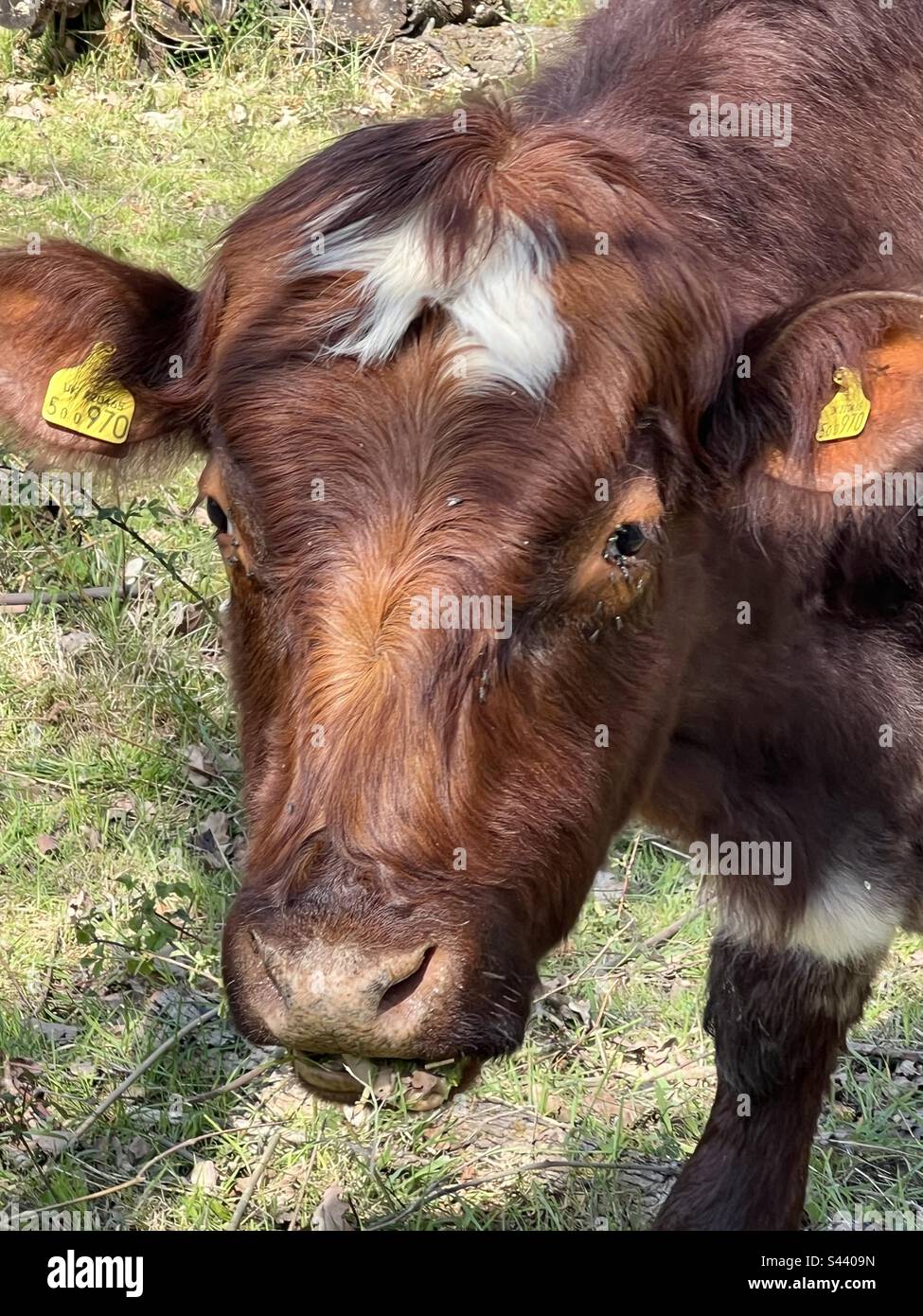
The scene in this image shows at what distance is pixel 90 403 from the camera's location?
3.80 metres

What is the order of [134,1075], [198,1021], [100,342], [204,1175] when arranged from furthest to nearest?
[198,1021] → [134,1075] → [204,1175] → [100,342]

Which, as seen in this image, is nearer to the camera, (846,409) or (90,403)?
(846,409)

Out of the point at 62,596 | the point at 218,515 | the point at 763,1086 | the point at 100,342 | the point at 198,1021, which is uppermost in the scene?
the point at 100,342

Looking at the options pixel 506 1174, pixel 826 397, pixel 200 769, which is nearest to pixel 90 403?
pixel 826 397

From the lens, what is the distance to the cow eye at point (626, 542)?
128 inches

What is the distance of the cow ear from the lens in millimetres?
3725

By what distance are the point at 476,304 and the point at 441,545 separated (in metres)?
0.50

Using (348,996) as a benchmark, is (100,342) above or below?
above

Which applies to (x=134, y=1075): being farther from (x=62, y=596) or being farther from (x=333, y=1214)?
(x=62, y=596)

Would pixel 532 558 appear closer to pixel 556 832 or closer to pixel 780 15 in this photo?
pixel 556 832

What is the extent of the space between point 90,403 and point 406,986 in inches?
65.5

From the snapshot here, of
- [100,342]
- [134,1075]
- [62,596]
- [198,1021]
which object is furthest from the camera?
[62,596]

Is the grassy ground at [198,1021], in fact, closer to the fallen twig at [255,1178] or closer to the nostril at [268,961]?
the fallen twig at [255,1178]
